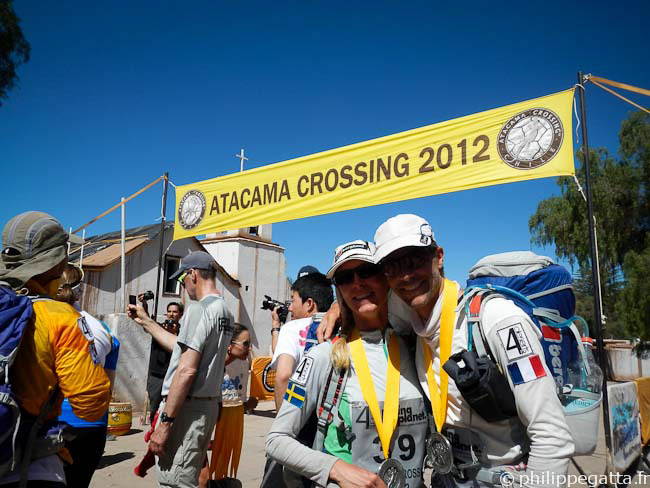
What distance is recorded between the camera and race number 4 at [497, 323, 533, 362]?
1.45 m

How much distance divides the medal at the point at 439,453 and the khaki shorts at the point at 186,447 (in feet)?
6.13

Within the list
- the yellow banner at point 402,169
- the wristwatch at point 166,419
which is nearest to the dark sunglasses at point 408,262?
the wristwatch at point 166,419

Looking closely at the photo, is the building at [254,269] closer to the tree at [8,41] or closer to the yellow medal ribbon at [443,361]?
the tree at [8,41]

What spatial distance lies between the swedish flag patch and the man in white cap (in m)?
0.51

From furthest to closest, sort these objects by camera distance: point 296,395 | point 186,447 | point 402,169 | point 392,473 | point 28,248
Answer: point 402,169
point 186,447
point 28,248
point 296,395
point 392,473

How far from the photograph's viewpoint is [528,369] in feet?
4.72

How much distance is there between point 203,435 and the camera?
3029 millimetres

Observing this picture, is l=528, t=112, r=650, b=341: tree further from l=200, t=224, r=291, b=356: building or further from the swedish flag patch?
the swedish flag patch

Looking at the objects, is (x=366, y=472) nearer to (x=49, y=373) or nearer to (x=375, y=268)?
(x=375, y=268)

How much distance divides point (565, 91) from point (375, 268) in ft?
10.8

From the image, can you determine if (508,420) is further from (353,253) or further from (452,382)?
(353,253)

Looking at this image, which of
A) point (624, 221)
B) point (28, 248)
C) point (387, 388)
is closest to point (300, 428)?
point (387, 388)

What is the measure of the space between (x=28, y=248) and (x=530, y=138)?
410 centimetres

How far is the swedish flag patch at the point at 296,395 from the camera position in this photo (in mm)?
1731
